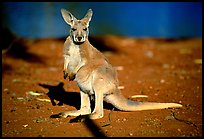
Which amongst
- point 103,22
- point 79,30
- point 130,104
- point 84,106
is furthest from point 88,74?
point 103,22

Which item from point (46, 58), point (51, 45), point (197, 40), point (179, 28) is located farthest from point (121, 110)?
point (179, 28)

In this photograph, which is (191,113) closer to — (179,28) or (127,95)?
(127,95)

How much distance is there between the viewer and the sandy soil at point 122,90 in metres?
4.82

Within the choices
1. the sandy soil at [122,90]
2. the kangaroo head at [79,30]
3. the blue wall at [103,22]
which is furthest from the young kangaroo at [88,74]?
the blue wall at [103,22]

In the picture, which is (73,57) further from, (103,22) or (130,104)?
(103,22)

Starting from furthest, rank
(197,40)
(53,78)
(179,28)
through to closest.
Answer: (179,28) → (197,40) → (53,78)

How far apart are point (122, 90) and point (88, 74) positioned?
5.89ft

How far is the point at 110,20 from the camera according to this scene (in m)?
19.6

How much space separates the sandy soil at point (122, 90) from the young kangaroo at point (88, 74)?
0.12 meters

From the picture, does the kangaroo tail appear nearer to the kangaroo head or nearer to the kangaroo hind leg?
the kangaroo hind leg

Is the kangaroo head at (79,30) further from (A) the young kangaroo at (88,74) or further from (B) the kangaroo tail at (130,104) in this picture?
(B) the kangaroo tail at (130,104)

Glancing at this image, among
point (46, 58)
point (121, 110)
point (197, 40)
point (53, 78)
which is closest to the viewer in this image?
point (121, 110)

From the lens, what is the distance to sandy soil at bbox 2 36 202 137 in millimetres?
4816

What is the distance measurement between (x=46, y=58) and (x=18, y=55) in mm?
793
